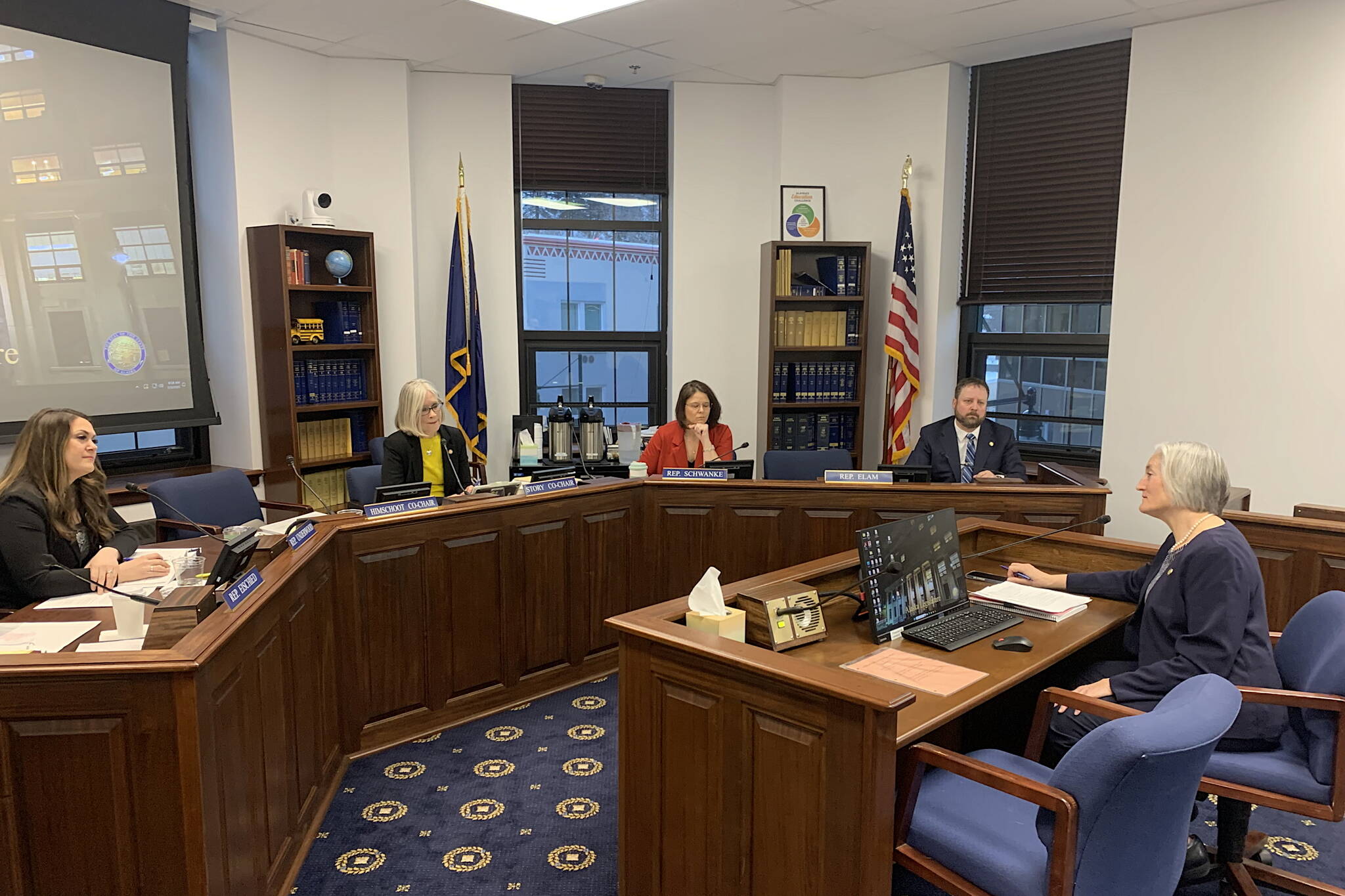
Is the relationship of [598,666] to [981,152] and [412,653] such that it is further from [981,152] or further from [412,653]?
[981,152]

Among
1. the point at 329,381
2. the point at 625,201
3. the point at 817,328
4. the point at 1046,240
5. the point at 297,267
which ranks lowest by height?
the point at 329,381

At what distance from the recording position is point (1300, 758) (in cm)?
236

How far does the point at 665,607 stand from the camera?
94.7 inches

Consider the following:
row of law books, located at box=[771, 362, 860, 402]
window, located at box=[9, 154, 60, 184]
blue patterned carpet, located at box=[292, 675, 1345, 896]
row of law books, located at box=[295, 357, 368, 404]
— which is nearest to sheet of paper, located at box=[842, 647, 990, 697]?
blue patterned carpet, located at box=[292, 675, 1345, 896]

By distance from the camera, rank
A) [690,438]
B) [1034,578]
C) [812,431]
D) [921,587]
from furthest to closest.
Result: 1. [812,431]
2. [690,438]
3. [1034,578]
4. [921,587]

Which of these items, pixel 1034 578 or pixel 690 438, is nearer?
pixel 1034 578

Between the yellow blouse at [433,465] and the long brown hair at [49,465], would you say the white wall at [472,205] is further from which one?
the long brown hair at [49,465]

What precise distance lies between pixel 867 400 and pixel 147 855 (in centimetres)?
501

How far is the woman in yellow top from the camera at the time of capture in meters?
4.10

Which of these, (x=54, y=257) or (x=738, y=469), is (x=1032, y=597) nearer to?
(x=738, y=469)

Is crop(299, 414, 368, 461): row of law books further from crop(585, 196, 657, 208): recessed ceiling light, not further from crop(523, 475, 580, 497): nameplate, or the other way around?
Result: crop(585, 196, 657, 208): recessed ceiling light

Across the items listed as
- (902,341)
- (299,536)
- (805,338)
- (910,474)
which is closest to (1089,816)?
(299,536)

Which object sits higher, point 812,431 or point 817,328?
point 817,328

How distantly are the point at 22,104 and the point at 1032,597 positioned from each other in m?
4.78
